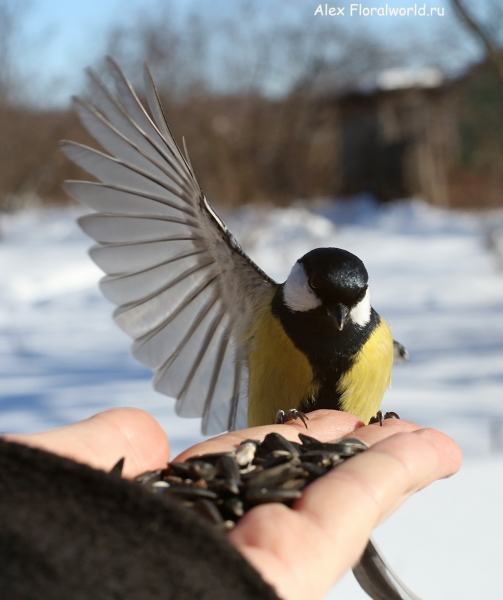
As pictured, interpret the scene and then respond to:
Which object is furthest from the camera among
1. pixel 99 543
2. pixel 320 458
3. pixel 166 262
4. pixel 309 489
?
pixel 166 262

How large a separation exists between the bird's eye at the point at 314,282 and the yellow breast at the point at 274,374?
0.60 ft

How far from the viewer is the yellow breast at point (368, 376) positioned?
2186mm

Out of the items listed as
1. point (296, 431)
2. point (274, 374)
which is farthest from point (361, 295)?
point (296, 431)

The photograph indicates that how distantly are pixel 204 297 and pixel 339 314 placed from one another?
2.39 feet

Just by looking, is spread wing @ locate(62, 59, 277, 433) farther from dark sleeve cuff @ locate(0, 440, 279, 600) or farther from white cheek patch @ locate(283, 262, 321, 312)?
dark sleeve cuff @ locate(0, 440, 279, 600)

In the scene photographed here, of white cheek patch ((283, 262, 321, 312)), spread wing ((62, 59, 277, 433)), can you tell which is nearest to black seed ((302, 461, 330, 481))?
white cheek patch ((283, 262, 321, 312))

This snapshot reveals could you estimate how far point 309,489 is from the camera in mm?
1354

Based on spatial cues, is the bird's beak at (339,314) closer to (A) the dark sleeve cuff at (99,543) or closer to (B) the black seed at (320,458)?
(B) the black seed at (320,458)

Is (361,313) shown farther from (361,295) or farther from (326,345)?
(326,345)

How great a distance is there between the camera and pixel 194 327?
2717mm

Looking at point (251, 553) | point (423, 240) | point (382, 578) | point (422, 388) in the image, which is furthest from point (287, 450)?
point (423, 240)

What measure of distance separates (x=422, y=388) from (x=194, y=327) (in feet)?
6.80

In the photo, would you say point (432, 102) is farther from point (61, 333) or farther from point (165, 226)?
point (165, 226)

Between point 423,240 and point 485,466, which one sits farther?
point 423,240
